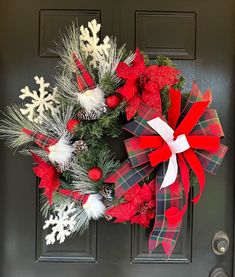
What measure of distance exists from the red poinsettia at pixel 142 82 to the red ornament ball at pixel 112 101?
2 centimetres

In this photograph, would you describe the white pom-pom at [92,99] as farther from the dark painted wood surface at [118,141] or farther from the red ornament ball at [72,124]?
the dark painted wood surface at [118,141]

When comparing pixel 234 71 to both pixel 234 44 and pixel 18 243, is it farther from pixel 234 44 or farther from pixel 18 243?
pixel 18 243

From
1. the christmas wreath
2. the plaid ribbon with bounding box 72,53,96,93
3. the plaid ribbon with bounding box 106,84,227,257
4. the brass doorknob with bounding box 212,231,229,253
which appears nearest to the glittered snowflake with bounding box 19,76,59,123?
the christmas wreath

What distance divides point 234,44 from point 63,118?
2.00ft

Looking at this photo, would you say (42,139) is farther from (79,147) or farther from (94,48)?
(94,48)

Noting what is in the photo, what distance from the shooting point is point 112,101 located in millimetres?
993

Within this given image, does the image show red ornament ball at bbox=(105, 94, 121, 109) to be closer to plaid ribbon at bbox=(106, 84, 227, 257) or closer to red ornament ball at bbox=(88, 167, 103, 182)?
plaid ribbon at bbox=(106, 84, 227, 257)

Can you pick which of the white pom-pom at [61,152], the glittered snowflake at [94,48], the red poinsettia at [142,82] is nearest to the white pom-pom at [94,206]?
the white pom-pom at [61,152]

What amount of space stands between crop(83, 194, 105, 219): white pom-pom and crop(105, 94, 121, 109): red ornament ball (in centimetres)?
25

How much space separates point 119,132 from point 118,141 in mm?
140

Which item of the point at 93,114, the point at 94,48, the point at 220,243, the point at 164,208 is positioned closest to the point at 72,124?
the point at 93,114

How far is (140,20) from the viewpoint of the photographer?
1.23 metres

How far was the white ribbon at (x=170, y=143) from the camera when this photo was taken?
3.21ft

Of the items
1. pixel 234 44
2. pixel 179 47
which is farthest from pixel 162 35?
pixel 234 44
